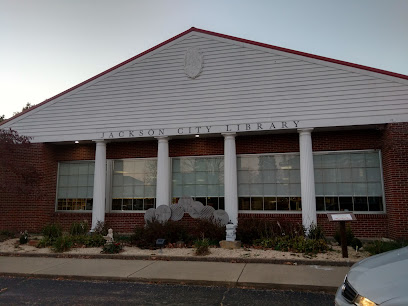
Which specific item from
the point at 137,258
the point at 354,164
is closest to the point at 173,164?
the point at 137,258

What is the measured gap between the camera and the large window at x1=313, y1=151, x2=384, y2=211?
11711mm

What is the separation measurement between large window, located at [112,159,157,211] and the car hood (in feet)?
34.1

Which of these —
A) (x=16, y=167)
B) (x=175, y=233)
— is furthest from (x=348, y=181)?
(x=16, y=167)

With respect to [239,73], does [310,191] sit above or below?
below

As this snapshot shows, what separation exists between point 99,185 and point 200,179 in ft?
13.2

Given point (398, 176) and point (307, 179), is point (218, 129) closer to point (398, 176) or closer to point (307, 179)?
point (307, 179)

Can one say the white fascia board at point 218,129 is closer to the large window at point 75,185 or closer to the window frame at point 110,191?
the window frame at point 110,191

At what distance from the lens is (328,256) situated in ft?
28.3

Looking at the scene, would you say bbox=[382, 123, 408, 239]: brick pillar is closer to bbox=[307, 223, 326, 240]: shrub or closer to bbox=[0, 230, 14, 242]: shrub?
bbox=[307, 223, 326, 240]: shrub

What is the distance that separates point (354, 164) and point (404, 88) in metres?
2.99

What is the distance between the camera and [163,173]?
1255cm

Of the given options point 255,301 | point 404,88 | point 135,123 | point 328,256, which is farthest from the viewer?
point 135,123

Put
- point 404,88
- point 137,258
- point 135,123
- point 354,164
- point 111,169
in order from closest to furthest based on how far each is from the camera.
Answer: point 137,258 → point 404,88 → point 354,164 → point 135,123 → point 111,169

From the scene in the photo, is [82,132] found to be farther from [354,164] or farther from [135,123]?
[354,164]
